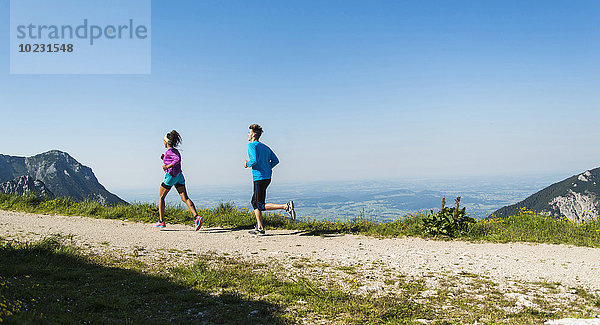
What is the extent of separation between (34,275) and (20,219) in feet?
24.2

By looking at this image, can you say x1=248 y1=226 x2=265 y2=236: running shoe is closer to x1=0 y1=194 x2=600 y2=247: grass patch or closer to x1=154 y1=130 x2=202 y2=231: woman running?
x1=0 y1=194 x2=600 y2=247: grass patch

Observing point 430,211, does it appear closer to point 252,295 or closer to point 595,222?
Answer: point 595,222

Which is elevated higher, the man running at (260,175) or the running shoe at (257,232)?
the man running at (260,175)

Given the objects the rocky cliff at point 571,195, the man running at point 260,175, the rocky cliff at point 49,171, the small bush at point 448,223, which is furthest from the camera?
the rocky cliff at point 49,171

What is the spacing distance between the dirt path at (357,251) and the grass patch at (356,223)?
22.0 inches

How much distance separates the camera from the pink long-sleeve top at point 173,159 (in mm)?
10133

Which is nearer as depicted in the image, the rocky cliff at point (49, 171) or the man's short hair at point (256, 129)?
the man's short hair at point (256, 129)

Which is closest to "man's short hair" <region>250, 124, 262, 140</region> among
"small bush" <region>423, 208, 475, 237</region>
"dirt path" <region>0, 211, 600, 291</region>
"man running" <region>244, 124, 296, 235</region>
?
"man running" <region>244, 124, 296, 235</region>

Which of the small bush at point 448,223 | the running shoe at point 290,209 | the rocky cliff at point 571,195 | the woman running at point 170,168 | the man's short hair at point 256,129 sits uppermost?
the man's short hair at point 256,129

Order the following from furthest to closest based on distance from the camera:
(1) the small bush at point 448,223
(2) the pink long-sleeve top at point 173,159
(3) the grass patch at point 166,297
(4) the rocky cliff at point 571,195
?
(4) the rocky cliff at point 571,195 < (2) the pink long-sleeve top at point 173,159 < (1) the small bush at point 448,223 < (3) the grass patch at point 166,297

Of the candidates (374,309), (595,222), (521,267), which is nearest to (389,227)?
(521,267)

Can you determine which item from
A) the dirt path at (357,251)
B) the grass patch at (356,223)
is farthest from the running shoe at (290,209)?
the grass patch at (356,223)

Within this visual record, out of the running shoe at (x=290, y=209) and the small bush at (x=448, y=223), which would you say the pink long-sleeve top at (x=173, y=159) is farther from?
the small bush at (x=448, y=223)

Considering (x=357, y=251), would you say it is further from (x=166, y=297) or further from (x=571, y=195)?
(x=571, y=195)
